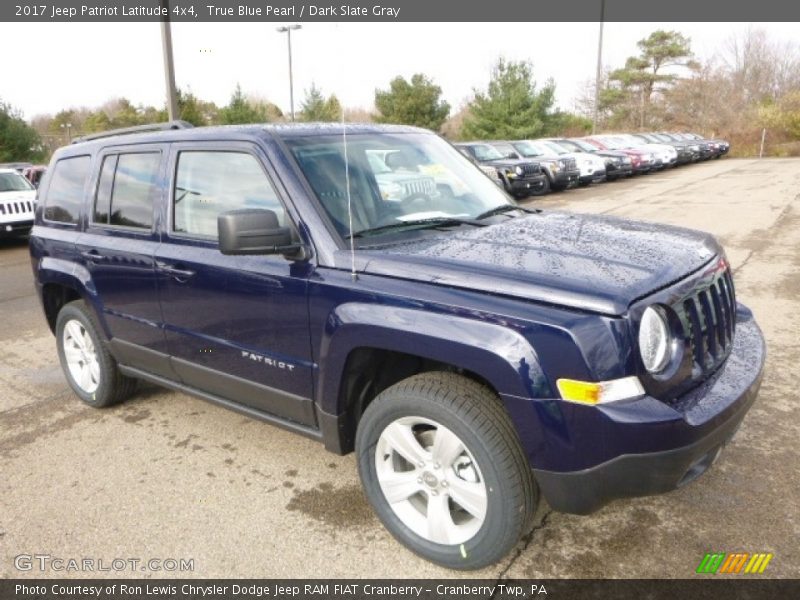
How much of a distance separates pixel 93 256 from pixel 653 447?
11.2ft

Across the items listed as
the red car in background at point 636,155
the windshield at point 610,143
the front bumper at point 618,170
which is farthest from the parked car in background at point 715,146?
the front bumper at point 618,170

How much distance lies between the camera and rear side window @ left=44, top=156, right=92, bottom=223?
421 centimetres

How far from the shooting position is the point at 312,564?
2695mm

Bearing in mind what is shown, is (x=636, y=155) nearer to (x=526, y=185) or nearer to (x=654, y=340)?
(x=526, y=185)

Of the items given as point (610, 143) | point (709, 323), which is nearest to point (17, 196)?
point (709, 323)

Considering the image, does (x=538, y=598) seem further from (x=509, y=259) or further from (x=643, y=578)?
(x=509, y=259)

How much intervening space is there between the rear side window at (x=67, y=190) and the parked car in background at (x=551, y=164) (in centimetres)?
1465

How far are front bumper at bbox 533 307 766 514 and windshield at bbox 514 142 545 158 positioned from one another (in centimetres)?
1696

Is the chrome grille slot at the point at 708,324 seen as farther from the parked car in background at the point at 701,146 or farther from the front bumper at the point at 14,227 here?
the parked car in background at the point at 701,146

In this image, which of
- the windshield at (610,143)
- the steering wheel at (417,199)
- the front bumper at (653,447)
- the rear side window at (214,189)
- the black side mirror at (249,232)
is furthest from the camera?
the windshield at (610,143)

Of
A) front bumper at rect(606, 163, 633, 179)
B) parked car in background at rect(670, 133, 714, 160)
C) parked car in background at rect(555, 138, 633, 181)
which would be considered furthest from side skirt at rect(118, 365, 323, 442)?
parked car in background at rect(670, 133, 714, 160)

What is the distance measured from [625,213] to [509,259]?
11.4 metres

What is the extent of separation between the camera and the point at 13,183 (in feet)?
43.4

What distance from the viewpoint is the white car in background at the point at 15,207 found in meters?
12.5
